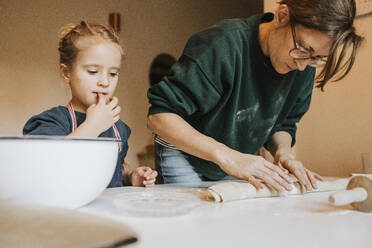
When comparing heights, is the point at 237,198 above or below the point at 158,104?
below

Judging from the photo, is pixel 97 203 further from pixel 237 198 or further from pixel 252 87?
pixel 252 87

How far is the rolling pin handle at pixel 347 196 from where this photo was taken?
1.73ft

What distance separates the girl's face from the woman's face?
556 mm

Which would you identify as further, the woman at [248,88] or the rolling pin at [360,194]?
the woman at [248,88]

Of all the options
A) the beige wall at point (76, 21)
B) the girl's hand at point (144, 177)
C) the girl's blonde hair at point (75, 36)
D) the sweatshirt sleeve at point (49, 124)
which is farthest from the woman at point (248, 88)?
the beige wall at point (76, 21)

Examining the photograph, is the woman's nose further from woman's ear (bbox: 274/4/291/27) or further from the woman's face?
woman's ear (bbox: 274/4/291/27)

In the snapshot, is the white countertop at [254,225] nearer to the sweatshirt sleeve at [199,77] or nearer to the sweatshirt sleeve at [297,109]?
the sweatshirt sleeve at [199,77]

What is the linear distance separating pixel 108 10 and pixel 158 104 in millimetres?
3106

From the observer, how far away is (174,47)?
4.18 meters

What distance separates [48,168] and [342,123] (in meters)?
1.59

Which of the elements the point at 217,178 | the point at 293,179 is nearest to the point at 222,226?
the point at 293,179

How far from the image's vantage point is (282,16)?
3.36 ft

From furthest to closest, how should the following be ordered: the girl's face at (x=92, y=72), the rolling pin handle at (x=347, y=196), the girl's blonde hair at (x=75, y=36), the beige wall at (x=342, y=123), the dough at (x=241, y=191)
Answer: the beige wall at (x=342, y=123), the girl's blonde hair at (x=75, y=36), the girl's face at (x=92, y=72), the dough at (x=241, y=191), the rolling pin handle at (x=347, y=196)

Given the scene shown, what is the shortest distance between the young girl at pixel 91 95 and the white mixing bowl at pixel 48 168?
0.42 metres
